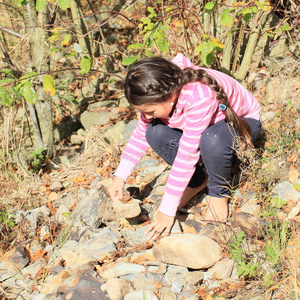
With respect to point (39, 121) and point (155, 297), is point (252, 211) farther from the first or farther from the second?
point (39, 121)

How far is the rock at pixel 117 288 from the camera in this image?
1921mm

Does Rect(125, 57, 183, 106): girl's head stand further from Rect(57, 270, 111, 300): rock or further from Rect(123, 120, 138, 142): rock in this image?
Rect(123, 120, 138, 142): rock

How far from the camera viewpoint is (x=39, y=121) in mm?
3730

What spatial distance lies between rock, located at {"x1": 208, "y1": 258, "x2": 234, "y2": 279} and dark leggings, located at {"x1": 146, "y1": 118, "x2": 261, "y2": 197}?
0.49 meters

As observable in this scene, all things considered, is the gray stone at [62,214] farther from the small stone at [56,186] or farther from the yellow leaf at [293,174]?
the yellow leaf at [293,174]

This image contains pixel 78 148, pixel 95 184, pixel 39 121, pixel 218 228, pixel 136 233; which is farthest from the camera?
pixel 78 148

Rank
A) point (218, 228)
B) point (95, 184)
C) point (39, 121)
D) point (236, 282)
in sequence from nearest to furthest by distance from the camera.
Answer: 1. point (236, 282)
2. point (218, 228)
3. point (95, 184)
4. point (39, 121)

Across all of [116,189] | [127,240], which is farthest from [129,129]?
[127,240]

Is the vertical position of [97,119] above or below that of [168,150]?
below

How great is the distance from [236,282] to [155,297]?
414mm

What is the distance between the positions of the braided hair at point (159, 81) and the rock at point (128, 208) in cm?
68

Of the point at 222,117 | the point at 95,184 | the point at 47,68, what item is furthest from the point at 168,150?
the point at 47,68

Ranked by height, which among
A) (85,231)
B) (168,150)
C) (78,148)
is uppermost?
(168,150)

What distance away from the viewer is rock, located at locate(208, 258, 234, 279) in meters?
1.93
